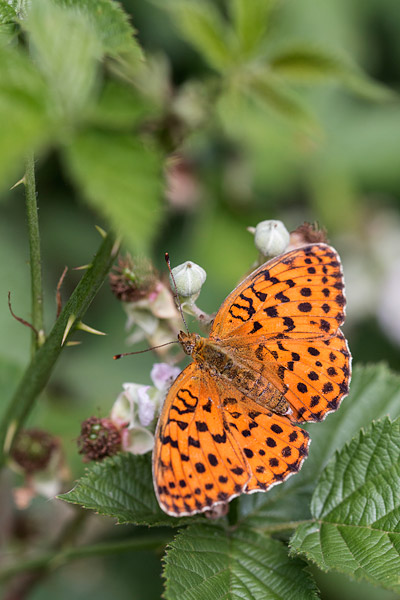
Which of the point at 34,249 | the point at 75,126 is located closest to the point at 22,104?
the point at 75,126

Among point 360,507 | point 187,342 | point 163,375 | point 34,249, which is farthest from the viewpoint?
point 187,342

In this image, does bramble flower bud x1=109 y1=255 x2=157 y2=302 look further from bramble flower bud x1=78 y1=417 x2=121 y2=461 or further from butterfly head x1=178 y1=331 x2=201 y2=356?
bramble flower bud x1=78 y1=417 x2=121 y2=461

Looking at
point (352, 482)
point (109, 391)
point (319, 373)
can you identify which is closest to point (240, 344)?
point (319, 373)

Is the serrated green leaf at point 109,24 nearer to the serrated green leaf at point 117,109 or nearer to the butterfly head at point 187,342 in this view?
the serrated green leaf at point 117,109

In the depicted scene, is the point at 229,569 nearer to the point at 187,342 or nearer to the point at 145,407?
the point at 145,407

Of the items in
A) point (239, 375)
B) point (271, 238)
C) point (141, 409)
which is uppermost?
point (271, 238)

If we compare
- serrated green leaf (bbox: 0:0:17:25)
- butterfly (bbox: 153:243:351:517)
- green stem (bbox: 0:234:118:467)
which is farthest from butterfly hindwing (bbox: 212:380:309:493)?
serrated green leaf (bbox: 0:0:17:25)

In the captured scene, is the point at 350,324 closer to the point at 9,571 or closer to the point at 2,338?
the point at 2,338

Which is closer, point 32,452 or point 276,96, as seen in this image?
point 32,452
